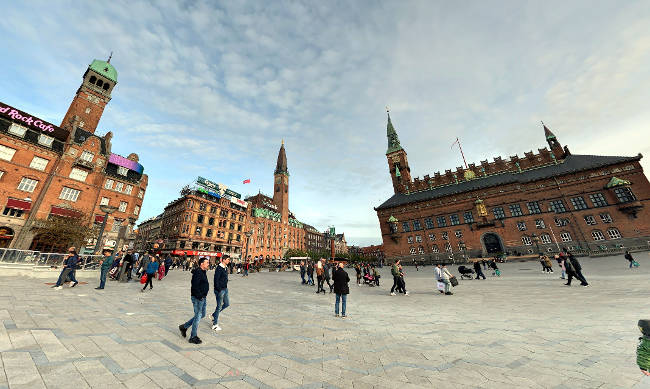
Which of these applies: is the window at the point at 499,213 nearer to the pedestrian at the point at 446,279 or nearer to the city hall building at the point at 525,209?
the city hall building at the point at 525,209

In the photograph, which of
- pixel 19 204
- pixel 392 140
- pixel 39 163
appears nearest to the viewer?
pixel 19 204

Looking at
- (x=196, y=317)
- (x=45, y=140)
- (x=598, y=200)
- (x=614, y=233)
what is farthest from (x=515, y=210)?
(x=45, y=140)

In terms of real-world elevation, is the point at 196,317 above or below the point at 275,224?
below

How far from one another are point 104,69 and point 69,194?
28.8m

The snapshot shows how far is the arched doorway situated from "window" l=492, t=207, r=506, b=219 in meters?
3.33

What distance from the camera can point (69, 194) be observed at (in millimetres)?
27656

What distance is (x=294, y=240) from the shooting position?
8050 cm

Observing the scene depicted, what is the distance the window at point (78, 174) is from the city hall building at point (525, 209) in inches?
1953

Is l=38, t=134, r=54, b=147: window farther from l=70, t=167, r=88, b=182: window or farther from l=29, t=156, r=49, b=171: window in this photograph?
l=70, t=167, r=88, b=182: window

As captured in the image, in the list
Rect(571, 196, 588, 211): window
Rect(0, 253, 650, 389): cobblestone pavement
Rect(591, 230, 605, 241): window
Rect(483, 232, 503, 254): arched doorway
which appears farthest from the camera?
Rect(483, 232, 503, 254): arched doorway

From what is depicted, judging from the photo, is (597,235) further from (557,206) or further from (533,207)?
(533,207)

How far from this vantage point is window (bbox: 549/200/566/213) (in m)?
36.9

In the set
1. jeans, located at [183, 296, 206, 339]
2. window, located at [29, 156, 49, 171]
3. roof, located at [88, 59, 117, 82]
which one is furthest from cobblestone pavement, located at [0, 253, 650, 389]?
roof, located at [88, 59, 117, 82]

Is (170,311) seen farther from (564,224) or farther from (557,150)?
(557,150)
